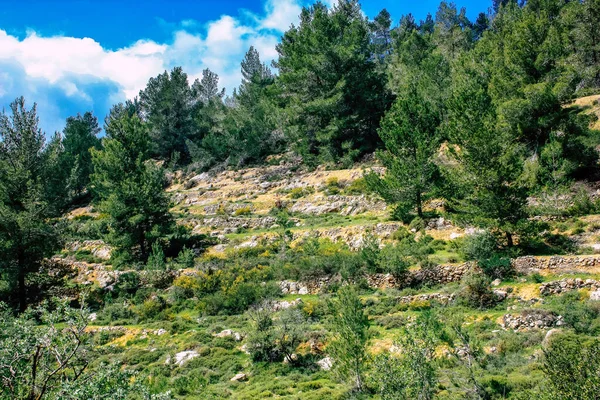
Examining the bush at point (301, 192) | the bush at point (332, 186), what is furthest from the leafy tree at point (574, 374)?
the bush at point (301, 192)

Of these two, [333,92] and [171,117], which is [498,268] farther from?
[171,117]

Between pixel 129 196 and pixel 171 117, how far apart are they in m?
38.5

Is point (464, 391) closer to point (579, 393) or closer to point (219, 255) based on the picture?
point (579, 393)

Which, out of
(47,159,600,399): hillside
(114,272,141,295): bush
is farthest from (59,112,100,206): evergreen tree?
(114,272,141,295): bush

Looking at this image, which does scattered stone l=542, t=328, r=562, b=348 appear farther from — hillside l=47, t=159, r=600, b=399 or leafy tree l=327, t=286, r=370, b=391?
leafy tree l=327, t=286, r=370, b=391

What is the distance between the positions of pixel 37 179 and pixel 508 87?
42821 millimetres

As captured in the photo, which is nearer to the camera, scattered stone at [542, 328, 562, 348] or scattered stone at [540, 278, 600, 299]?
scattered stone at [542, 328, 562, 348]

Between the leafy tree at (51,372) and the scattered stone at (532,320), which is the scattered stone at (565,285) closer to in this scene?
the scattered stone at (532,320)

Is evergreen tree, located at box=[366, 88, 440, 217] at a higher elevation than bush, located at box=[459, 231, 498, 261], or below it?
higher

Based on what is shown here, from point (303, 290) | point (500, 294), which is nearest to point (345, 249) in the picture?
point (303, 290)

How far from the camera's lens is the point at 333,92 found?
4906cm

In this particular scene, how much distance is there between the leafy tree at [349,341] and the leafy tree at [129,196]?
24499 millimetres

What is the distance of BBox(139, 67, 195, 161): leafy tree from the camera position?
70688 mm

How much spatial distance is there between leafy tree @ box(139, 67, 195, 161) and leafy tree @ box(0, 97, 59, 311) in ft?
113
